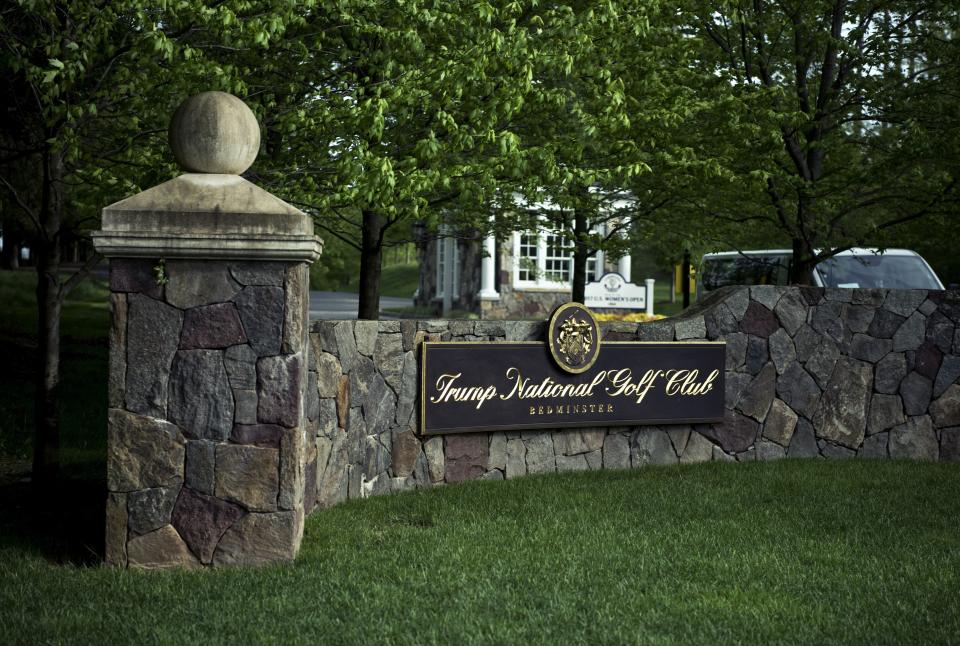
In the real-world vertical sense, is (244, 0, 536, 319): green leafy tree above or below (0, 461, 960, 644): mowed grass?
above

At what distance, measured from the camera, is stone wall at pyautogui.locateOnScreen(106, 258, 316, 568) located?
5652mm

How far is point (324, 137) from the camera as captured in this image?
919 centimetres

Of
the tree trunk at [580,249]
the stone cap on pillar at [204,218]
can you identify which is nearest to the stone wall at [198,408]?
the stone cap on pillar at [204,218]

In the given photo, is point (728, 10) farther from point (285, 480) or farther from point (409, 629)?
point (409, 629)

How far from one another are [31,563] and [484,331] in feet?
13.2

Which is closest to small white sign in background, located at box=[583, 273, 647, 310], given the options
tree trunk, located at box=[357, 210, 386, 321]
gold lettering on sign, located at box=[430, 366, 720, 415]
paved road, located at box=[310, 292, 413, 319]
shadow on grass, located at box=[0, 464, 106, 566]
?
paved road, located at box=[310, 292, 413, 319]

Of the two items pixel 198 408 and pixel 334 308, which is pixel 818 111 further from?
pixel 334 308

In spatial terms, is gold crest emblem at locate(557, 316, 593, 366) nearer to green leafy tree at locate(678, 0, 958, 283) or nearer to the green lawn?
the green lawn

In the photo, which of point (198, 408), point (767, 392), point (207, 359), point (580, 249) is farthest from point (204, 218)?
point (580, 249)

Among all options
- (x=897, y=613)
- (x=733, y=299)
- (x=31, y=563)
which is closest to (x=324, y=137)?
(x=733, y=299)

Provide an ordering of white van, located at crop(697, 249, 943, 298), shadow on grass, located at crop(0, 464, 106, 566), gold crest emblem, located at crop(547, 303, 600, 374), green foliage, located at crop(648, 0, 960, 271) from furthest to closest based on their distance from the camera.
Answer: white van, located at crop(697, 249, 943, 298) → green foliage, located at crop(648, 0, 960, 271) → gold crest emblem, located at crop(547, 303, 600, 374) → shadow on grass, located at crop(0, 464, 106, 566)

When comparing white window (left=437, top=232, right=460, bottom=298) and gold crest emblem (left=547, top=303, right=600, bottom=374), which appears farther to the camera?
white window (left=437, top=232, right=460, bottom=298)

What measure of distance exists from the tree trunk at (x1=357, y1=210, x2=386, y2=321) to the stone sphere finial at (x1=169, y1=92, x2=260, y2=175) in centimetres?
626

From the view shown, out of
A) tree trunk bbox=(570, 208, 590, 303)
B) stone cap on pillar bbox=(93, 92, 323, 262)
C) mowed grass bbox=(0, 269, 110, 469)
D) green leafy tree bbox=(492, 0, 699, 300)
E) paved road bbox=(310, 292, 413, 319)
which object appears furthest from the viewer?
paved road bbox=(310, 292, 413, 319)
